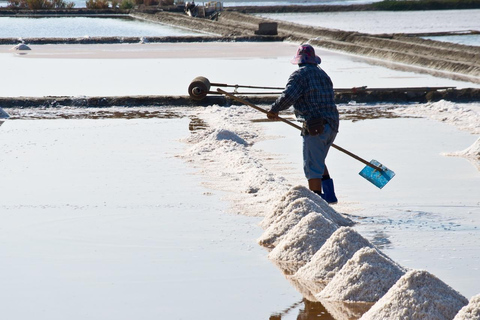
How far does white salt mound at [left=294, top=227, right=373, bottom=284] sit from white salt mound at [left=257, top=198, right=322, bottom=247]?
58 centimetres

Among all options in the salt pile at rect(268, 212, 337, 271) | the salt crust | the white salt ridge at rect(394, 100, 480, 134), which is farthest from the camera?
the white salt ridge at rect(394, 100, 480, 134)

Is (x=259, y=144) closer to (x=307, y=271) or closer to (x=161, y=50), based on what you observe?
(x=307, y=271)

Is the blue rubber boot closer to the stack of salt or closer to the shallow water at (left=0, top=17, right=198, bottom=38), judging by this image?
the stack of salt

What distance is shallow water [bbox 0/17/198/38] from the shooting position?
27.6m

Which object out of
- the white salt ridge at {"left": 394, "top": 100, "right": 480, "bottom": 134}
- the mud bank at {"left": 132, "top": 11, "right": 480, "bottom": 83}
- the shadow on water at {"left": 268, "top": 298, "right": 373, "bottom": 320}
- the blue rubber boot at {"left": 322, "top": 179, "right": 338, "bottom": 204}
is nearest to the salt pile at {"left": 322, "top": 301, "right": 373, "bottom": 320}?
the shadow on water at {"left": 268, "top": 298, "right": 373, "bottom": 320}

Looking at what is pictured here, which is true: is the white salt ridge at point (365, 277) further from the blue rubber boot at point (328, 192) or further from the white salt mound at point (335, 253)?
the blue rubber boot at point (328, 192)

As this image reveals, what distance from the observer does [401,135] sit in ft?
27.9

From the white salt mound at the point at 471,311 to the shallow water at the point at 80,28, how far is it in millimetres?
24307

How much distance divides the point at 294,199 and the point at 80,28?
89.6ft

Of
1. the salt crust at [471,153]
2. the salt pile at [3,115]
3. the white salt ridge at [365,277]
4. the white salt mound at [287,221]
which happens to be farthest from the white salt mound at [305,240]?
the salt pile at [3,115]

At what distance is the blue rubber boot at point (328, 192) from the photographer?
5648 mm

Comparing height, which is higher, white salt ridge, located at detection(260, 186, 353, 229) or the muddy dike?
white salt ridge, located at detection(260, 186, 353, 229)

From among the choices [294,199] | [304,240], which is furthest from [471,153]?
[304,240]

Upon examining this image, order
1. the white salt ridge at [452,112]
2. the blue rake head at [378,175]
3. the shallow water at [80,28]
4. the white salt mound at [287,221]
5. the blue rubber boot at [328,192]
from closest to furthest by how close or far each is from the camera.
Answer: the white salt mound at [287,221]
the blue rubber boot at [328,192]
the blue rake head at [378,175]
the white salt ridge at [452,112]
the shallow water at [80,28]
